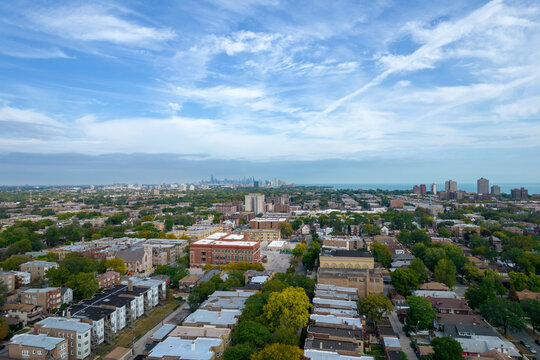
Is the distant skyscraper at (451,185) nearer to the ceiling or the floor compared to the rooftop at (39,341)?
nearer to the ceiling

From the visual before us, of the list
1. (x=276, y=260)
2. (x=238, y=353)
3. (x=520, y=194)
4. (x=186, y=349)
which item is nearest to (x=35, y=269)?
(x=186, y=349)

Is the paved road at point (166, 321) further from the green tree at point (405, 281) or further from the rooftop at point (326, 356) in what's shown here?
the green tree at point (405, 281)

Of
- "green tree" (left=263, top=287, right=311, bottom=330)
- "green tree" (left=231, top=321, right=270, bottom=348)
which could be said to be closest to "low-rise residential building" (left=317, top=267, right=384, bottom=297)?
"green tree" (left=263, top=287, right=311, bottom=330)

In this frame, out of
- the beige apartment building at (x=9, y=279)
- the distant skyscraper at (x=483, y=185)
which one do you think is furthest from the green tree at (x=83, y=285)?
the distant skyscraper at (x=483, y=185)

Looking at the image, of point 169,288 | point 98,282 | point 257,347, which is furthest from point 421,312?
point 98,282

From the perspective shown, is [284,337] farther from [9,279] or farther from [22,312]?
[9,279]

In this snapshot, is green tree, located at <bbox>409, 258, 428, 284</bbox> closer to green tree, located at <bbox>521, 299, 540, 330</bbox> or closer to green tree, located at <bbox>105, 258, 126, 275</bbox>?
green tree, located at <bbox>521, 299, 540, 330</bbox>
